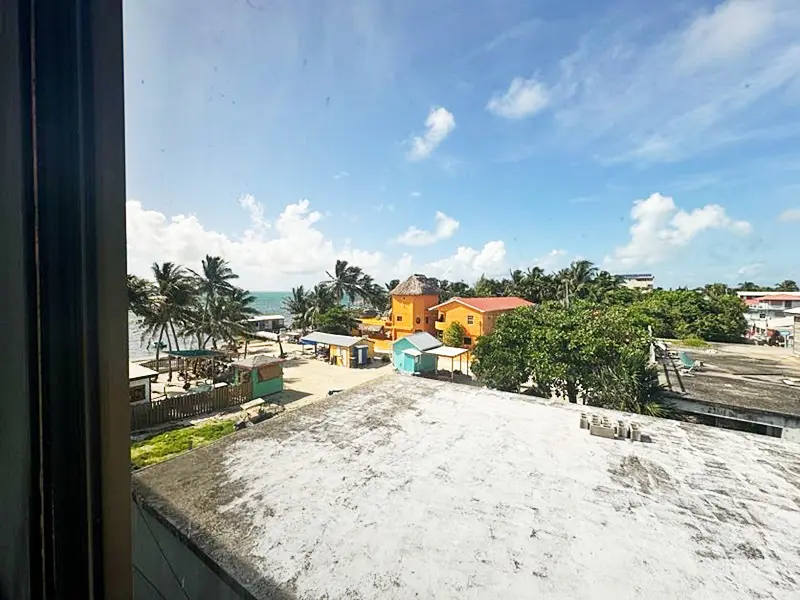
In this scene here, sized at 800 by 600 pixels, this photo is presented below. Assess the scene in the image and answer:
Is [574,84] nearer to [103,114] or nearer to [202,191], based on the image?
[202,191]

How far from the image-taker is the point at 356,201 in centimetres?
213

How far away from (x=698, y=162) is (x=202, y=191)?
3.06 metres

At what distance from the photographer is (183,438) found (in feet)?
15.0

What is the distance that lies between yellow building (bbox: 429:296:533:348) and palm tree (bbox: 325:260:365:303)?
503 cm

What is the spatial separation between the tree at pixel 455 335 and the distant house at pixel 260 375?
6.04 metres

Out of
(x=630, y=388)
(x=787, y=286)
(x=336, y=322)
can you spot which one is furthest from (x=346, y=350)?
(x=787, y=286)

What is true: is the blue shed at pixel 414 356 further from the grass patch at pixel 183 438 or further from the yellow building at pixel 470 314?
the grass patch at pixel 183 438

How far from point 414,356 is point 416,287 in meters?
4.46

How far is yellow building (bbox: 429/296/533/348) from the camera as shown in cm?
1268

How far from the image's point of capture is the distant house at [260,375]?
796 cm

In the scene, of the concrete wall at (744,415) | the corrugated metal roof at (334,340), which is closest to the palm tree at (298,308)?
the corrugated metal roof at (334,340)

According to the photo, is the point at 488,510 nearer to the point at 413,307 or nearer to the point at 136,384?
the point at 136,384

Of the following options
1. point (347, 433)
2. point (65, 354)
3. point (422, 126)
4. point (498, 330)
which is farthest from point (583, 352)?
point (65, 354)

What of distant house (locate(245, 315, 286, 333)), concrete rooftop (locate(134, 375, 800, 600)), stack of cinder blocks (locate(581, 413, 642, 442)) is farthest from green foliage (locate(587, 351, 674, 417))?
distant house (locate(245, 315, 286, 333))
